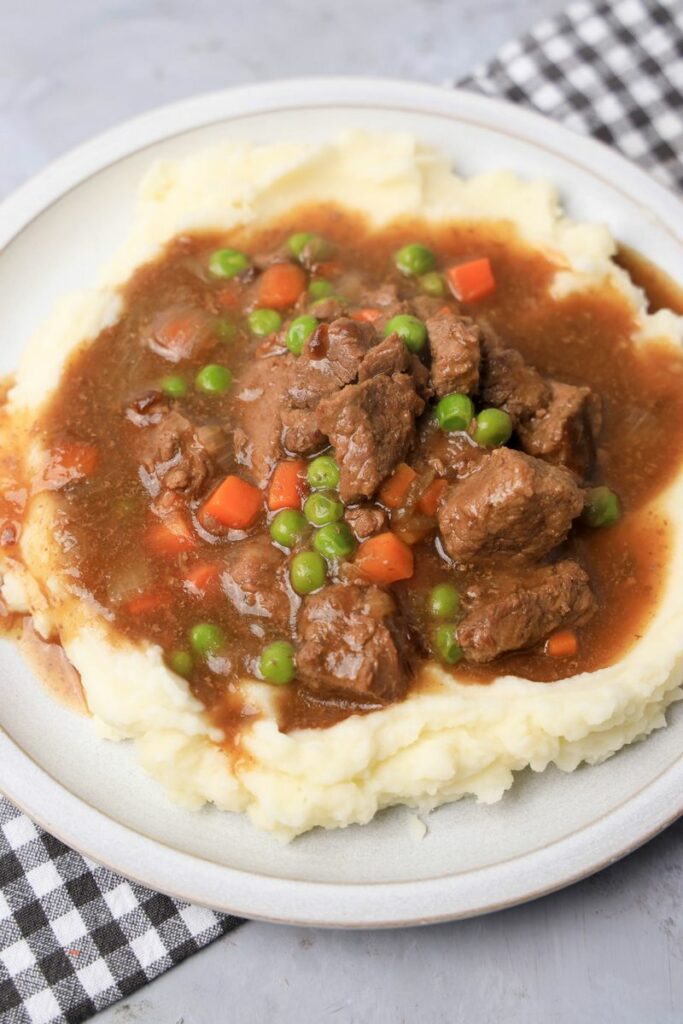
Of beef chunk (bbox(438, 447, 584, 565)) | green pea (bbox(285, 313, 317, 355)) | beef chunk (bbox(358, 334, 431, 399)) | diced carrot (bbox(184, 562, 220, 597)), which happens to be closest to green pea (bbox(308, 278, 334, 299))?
green pea (bbox(285, 313, 317, 355))

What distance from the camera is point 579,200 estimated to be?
7.44 m

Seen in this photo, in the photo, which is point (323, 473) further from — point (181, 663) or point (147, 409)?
point (181, 663)

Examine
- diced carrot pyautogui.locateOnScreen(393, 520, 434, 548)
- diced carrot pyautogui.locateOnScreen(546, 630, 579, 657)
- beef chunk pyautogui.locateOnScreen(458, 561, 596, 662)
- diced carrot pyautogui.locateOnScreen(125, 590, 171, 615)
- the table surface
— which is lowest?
the table surface

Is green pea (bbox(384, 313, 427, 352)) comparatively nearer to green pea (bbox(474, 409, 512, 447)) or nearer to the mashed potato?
green pea (bbox(474, 409, 512, 447))

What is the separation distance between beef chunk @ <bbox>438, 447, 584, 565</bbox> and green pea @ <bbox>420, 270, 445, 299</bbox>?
1484 mm

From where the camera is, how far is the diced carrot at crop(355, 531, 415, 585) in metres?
5.96

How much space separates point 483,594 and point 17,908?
306 cm

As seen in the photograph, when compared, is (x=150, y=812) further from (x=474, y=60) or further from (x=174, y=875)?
(x=474, y=60)

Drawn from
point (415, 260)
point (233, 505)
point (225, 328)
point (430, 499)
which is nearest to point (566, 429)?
point (430, 499)

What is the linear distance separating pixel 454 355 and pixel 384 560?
1251mm

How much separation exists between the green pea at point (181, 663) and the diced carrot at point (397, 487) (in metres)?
1.41

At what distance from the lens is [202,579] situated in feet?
19.6

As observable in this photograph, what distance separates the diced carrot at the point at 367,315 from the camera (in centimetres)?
666

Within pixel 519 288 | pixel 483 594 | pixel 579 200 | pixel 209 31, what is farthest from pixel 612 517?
pixel 209 31
